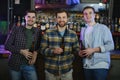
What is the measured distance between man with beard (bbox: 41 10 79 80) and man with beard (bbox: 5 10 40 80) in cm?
24

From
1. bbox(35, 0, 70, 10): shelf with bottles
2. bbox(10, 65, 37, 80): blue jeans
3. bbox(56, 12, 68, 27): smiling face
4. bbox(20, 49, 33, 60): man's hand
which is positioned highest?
bbox(35, 0, 70, 10): shelf with bottles

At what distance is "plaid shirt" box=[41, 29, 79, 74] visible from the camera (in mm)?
3852

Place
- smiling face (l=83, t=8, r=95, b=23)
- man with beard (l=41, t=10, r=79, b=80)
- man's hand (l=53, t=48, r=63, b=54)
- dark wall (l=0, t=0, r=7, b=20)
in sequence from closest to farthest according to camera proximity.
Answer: man's hand (l=53, t=48, r=63, b=54) < man with beard (l=41, t=10, r=79, b=80) < smiling face (l=83, t=8, r=95, b=23) < dark wall (l=0, t=0, r=7, b=20)

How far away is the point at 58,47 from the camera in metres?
3.87

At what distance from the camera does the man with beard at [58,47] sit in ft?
12.6

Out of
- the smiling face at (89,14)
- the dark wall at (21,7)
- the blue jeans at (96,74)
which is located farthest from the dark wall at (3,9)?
the blue jeans at (96,74)

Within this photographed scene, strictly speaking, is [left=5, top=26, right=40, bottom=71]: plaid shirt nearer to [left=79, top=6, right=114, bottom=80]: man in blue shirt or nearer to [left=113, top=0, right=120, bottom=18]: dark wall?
[left=79, top=6, right=114, bottom=80]: man in blue shirt

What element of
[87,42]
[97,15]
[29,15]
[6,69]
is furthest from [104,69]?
[97,15]

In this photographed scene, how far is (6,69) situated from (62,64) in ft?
4.76

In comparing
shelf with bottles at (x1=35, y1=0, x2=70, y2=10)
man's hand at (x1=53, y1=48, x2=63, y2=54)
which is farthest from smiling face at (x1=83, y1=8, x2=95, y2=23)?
shelf with bottles at (x1=35, y1=0, x2=70, y2=10)

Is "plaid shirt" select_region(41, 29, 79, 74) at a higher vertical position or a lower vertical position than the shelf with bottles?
lower

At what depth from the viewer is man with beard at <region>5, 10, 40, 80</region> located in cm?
406

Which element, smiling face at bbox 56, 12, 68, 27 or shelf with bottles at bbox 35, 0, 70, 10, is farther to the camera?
shelf with bottles at bbox 35, 0, 70, 10

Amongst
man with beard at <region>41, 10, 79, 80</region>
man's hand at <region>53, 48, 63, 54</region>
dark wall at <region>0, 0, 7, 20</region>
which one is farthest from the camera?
dark wall at <region>0, 0, 7, 20</region>
